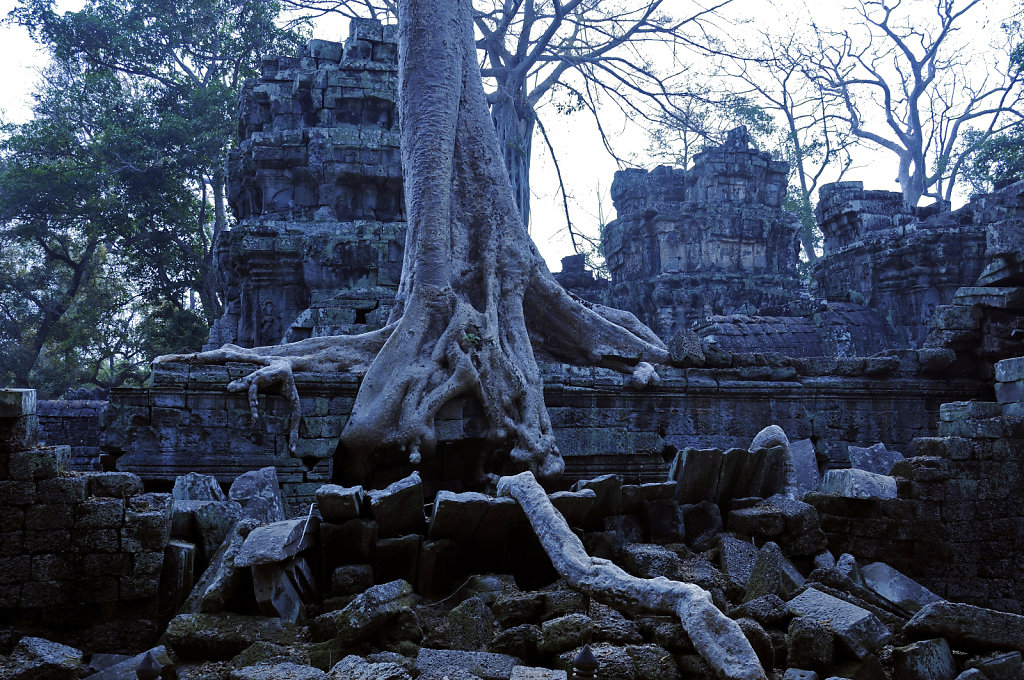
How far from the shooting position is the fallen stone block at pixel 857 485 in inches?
180

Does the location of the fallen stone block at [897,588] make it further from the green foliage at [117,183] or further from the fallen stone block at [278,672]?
the green foliage at [117,183]

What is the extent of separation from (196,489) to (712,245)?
15.1 m

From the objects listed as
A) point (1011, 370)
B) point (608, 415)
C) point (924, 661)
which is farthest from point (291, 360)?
point (1011, 370)

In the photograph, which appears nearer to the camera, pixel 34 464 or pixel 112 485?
pixel 34 464

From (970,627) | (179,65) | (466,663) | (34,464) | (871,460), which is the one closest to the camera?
(466,663)

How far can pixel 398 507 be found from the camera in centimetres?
360

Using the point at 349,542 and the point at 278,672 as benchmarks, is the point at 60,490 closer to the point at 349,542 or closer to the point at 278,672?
the point at 349,542

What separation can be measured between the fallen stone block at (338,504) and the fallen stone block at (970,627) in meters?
2.30

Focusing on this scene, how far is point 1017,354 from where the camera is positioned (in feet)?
21.3

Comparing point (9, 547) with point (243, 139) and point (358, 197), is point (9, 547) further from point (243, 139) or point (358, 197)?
point (243, 139)

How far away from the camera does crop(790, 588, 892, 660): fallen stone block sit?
9.64 feet

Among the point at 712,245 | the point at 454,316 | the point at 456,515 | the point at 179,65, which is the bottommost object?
the point at 456,515

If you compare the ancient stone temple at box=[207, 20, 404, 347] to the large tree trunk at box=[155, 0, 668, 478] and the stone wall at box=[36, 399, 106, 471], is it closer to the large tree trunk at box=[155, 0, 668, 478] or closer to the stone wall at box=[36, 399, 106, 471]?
the stone wall at box=[36, 399, 106, 471]

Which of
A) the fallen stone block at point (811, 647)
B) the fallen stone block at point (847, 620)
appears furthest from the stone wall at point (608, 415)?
the fallen stone block at point (811, 647)
